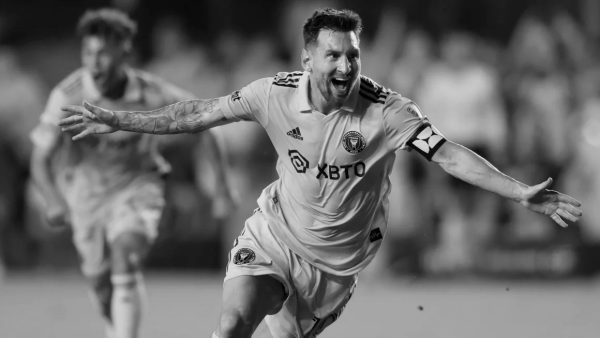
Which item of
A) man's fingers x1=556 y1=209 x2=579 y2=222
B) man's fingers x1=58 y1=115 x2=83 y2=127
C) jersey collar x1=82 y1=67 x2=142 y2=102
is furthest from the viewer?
jersey collar x1=82 y1=67 x2=142 y2=102

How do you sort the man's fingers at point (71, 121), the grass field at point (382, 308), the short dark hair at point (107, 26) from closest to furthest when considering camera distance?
the man's fingers at point (71, 121)
the short dark hair at point (107, 26)
the grass field at point (382, 308)

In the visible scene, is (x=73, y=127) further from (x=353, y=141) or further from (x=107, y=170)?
(x=107, y=170)

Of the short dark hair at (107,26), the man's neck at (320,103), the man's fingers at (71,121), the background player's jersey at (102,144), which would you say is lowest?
the background player's jersey at (102,144)

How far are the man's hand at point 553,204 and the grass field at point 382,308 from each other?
410cm

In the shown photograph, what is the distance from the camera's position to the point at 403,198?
14.5 meters

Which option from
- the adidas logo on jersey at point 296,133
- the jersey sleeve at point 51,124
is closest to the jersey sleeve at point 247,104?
the adidas logo on jersey at point 296,133

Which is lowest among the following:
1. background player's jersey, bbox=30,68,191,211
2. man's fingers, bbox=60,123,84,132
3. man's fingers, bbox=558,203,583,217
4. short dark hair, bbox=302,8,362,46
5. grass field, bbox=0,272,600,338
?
grass field, bbox=0,272,600,338

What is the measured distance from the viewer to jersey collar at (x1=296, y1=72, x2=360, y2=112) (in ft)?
21.0

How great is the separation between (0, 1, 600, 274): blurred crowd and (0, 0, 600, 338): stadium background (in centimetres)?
2

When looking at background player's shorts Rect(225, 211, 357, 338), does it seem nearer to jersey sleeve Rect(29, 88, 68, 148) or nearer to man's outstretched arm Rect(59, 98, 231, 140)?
man's outstretched arm Rect(59, 98, 231, 140)

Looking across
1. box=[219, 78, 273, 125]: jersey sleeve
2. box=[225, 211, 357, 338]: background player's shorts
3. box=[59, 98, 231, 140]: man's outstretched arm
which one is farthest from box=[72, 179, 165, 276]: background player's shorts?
box=[219, 78, 273, 125]: jersey sleeve

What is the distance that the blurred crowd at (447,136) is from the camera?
14.1 meters

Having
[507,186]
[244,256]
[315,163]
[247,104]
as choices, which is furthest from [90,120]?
[507,186]

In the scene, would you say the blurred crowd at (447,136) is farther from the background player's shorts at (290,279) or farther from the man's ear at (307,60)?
the man's ear at (307,60)
